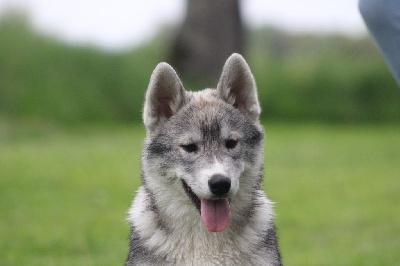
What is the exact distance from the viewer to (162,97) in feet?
16.9

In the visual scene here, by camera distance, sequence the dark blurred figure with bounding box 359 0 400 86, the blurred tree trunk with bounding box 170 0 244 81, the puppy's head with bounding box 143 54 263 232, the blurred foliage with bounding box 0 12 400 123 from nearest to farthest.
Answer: the puppy's head with bounding box 143 54 263 232, the dark blurred figure with bounding box 359 0 400 86, the blurred tree trunk with bounding box 170 0 244 81, the blurred foliage with bounding box 0 12 400 123

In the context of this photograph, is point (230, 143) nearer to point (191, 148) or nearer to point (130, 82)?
point (191, 148)

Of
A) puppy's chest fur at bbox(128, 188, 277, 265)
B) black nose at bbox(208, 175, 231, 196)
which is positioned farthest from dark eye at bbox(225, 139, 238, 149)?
puppy's chest fur at bbox(128, 188, 277, 265)

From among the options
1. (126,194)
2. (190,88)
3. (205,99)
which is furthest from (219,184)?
(190,88)

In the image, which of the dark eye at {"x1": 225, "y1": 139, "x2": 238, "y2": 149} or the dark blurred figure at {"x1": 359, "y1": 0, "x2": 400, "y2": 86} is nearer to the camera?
the dark eye at {"x1": 225, "y1": 139, "x2": 238, "y2": 149}

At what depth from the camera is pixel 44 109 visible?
63.9ft

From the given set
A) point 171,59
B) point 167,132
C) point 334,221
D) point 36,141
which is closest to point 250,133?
point 167,132

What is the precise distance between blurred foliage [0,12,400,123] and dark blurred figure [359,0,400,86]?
517 inches

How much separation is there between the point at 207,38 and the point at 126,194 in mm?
7882

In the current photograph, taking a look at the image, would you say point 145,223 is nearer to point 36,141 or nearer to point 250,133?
point 250,133

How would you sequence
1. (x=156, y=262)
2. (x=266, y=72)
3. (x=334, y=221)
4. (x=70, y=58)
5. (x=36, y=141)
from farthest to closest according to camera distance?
(x=266, y=72)
(x=70, y=58)
(x=36, y=141)
(x=334, y=221)
(x=156, y=262)

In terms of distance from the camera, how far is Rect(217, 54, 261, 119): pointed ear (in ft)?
16.8

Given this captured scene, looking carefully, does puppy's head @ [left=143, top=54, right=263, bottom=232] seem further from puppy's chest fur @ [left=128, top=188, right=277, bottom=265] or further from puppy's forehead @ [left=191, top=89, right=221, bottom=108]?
puppy's chest fur @ [left=128, top=188, right=277, bottom=265]

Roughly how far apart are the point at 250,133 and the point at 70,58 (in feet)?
54.5
